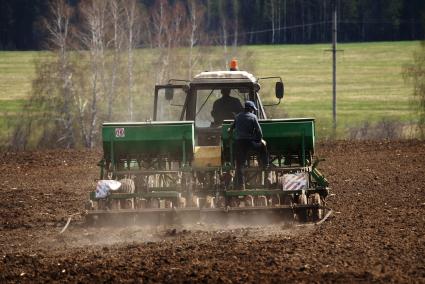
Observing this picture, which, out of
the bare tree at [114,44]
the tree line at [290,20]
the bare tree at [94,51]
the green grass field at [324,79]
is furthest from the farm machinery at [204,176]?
the tree line at [290,20]

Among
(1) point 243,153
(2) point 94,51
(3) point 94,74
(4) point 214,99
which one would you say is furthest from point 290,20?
(1) point 243,153

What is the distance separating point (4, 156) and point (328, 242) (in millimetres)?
15953

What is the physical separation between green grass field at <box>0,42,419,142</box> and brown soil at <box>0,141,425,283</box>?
3468 centimetres

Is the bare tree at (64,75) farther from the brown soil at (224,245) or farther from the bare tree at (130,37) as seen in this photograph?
the brown soil at (224,245)

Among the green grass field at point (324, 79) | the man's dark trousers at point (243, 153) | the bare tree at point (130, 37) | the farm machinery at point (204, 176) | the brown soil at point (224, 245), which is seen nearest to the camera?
the brown soil at point (224, 245)

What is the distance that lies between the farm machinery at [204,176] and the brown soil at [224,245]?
0.33m

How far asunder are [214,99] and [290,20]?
80.3 meters

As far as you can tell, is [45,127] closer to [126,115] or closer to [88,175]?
[126,115]

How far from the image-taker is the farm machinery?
14812mm

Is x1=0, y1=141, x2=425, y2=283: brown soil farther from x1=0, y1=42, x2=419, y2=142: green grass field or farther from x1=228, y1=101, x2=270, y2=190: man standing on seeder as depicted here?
x1=0, y1=42, x2=419, y2=142: green grass field

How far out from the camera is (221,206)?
1570 cm

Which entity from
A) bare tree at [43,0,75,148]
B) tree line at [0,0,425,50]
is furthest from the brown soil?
tree line at [0,0,425,50]

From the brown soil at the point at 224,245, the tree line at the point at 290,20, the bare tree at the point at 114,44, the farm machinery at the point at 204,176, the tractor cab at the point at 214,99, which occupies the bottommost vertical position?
the brown soil at the point at 224,245

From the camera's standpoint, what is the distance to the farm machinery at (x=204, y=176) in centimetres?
1481
